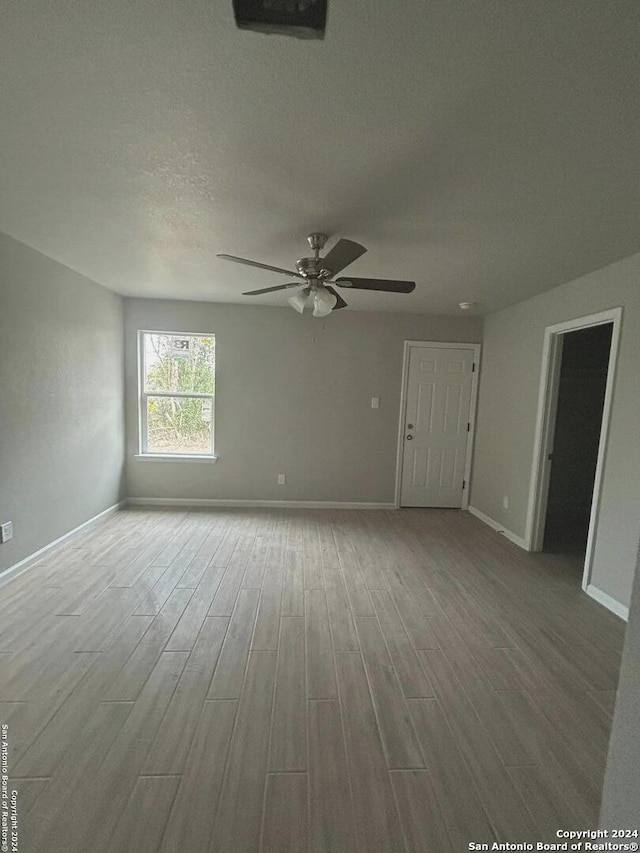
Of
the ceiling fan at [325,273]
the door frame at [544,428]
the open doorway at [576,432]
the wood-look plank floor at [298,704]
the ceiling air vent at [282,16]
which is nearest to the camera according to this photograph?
the ceiling air vent at [282,16]

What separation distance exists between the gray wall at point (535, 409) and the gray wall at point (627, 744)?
2111 millimetres

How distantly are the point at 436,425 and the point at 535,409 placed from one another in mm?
1275

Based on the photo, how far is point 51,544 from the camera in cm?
302

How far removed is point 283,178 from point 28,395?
252 centimetres

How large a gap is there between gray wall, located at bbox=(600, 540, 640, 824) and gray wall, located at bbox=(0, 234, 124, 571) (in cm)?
337

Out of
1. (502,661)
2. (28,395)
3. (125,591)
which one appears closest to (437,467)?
(502,661)

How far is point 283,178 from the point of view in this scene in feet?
5.56

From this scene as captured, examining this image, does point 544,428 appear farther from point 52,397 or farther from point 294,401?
point 52,397

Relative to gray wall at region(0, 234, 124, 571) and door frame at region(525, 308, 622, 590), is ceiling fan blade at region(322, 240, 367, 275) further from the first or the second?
gray wall at region(0, 234, 124, 571)

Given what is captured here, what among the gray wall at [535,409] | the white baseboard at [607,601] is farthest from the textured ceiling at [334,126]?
the white baseboard at [607,601]

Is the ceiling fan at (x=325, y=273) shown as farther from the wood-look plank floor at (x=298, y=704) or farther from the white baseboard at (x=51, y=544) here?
the white baseboard at (x=51, y=544)

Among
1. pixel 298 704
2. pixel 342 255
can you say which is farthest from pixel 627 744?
pixel 342 255

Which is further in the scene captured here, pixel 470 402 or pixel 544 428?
pixel 470 402

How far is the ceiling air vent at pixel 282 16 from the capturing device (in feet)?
2.95
